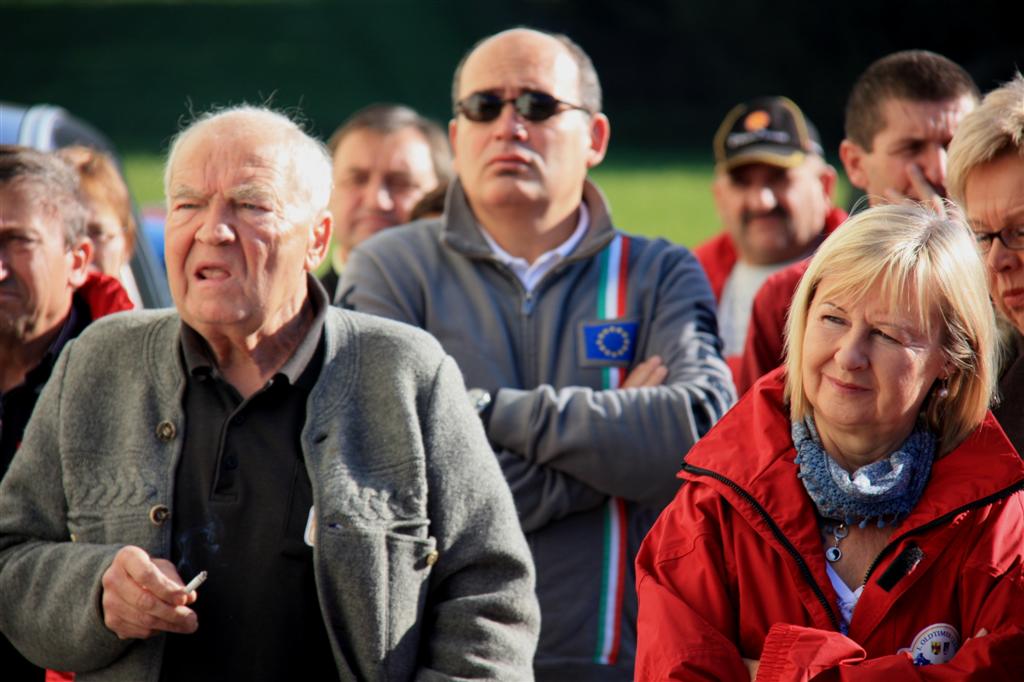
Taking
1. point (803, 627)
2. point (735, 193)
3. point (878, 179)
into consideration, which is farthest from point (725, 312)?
point (803, 627)

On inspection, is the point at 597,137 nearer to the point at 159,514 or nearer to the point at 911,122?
the point at 911,122

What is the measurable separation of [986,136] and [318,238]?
5.24 feet

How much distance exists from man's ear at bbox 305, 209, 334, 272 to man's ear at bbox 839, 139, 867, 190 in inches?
78.6

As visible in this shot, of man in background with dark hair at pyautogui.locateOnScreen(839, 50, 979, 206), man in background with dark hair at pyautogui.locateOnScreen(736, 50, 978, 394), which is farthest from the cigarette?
man in background with dark hair at pyautogui.locateOnScreen(839, 50, 979, 206)

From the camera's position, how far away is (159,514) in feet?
9.89

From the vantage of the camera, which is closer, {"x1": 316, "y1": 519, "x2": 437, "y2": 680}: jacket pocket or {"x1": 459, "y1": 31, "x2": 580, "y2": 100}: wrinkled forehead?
{"x1": 316, "y1": 519, "x2": 437, "y2": 680}: jacket pocket

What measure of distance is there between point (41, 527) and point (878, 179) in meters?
2.76

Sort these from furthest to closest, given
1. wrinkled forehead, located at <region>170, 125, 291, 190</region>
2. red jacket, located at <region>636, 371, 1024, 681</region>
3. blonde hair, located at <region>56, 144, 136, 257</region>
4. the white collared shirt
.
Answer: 1. blonde hair, located at <region>56, 144, 136, 257</region>
2. the white collared shirt
3. wrinkled forehead, located at <region>170, 125, 291, 190</region>
4. red jacket, located at <region>636, 371, 1024, 681</region>

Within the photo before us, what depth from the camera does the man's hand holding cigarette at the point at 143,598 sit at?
2.85m

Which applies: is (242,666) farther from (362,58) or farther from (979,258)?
(362,58)

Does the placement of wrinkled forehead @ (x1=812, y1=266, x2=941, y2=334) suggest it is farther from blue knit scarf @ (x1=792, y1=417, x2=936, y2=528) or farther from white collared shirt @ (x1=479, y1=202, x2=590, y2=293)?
white collared shirt @ (x1=479, y1=202, x2=590, y2=293)

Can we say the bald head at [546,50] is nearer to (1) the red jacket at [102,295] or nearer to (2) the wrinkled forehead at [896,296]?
(1) the red jacket at [102,295]

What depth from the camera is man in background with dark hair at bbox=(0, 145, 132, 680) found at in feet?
11.8

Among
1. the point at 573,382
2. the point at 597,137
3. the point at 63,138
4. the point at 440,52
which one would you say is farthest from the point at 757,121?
the point at 440,52
